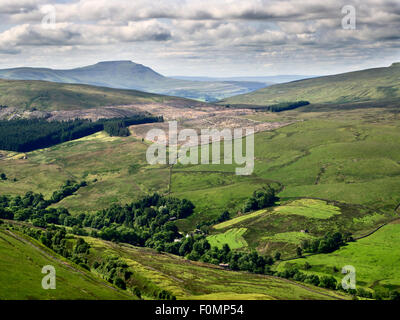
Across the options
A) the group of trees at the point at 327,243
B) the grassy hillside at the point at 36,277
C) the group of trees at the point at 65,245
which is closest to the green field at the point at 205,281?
the group of trees at the point at 65,245

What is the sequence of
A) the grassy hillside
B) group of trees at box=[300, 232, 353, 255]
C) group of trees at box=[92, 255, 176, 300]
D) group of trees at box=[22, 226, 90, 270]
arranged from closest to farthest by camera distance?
the grassy hillside < group of trees at box=[92, 255, 176, 300] < group of trees at box=[22, 226, 90, 270] < group of trees at box=[300, 232, 353, 255]

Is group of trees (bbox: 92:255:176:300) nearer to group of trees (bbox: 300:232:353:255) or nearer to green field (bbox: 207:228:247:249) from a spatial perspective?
green field (bbox: 207:228:247:249)

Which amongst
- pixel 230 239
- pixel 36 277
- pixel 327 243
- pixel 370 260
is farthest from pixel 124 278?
pixel 370 260

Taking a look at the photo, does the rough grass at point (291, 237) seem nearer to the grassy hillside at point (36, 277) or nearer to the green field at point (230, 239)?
the green field at point (230, 239)

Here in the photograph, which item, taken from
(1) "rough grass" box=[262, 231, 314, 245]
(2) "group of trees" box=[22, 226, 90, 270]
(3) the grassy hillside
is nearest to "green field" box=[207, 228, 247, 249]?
(1) "rough grass" box=[262, 231, 314, 245]

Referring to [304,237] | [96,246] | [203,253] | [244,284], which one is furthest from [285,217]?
[96,246]
